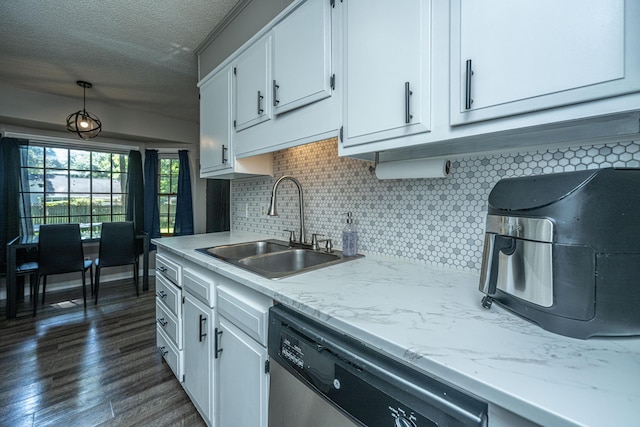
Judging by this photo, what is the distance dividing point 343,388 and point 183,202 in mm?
4586

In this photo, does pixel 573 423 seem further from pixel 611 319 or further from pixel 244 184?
pixel 244 184

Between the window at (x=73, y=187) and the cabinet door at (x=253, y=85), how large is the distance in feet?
11.8

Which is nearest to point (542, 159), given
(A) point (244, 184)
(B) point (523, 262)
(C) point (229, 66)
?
(B) point (523, 262)

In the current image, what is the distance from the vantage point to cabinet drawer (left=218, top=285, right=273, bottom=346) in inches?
39.0

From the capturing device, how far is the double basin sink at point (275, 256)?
1448mm

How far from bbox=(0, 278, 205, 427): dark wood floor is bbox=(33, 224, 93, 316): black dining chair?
45cm

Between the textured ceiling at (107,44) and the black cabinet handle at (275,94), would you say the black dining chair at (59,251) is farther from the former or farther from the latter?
the black cabinet handle at (275,94)

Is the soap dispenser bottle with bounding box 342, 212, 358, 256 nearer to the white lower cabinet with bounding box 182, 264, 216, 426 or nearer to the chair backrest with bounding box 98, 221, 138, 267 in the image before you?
the white lower cabinet with bounding box 182, 264, 216, 426

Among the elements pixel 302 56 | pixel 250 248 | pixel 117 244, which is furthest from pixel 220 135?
pixel 117 244

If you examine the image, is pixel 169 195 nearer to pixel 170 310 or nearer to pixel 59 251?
pixel 59 251

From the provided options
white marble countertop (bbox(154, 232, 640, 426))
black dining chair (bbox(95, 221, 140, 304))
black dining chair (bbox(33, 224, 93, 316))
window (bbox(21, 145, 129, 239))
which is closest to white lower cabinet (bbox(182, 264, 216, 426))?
white marble countertop (bbox(154, 232, 640, 426))

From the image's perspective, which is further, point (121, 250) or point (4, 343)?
point (121, 250)

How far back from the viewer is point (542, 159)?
0.92 m

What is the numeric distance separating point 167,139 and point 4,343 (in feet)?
9.84
